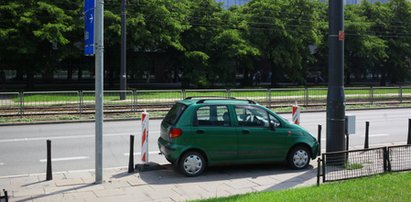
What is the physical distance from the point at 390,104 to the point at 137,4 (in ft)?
67.4

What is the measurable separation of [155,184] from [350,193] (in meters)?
3.51

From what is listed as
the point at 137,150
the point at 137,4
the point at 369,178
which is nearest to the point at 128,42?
the point at 137,4

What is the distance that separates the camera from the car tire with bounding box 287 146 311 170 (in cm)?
945

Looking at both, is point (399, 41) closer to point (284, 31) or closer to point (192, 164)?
point (284, 31)

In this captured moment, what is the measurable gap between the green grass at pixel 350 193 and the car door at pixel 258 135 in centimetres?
205

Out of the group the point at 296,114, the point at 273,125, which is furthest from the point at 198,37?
the point at 273,125

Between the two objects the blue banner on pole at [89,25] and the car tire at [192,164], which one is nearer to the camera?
the blue banner on pole at [89,25]

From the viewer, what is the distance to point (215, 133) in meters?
8.88

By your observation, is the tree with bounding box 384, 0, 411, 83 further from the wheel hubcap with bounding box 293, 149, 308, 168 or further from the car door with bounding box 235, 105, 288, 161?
the car door with bounding box 235, 105, 288, 161

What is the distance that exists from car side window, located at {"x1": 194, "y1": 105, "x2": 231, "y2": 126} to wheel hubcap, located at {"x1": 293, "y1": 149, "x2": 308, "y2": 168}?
1685 mm

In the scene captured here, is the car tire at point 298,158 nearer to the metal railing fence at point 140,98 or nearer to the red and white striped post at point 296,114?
the red and white striped post at point 296,114

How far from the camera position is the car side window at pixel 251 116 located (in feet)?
30.2

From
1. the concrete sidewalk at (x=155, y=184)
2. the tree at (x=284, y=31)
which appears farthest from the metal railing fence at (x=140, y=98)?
the tree at (x=284, y=31)

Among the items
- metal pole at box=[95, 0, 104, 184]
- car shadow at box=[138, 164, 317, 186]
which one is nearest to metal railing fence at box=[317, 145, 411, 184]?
car shadow at box=[138, 164, 317, 186]
